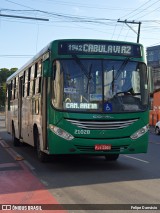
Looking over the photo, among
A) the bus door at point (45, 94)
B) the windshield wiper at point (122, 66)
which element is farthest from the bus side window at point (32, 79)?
the windshield wiper at point (122, 66)

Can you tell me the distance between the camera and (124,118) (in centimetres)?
1107

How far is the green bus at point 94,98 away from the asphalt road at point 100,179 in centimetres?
59

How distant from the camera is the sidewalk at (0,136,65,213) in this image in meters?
7.64

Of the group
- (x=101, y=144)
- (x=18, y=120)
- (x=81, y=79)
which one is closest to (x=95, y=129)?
(x=101, y=144)

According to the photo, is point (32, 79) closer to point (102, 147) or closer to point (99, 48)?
→ point (99, 48)

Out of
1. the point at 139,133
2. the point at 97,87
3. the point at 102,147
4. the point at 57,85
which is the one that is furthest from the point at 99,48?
the point at 102,147

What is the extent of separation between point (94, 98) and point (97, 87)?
1.01 ft

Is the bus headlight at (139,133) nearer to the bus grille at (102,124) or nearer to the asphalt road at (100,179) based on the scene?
the bus grille at (102,124)

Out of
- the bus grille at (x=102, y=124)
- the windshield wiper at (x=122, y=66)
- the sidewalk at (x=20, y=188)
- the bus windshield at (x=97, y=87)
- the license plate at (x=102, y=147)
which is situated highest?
the windshield wiper at (x=122, y=66)

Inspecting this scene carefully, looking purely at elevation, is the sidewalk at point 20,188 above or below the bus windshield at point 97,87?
below

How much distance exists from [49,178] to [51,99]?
2.17 meters

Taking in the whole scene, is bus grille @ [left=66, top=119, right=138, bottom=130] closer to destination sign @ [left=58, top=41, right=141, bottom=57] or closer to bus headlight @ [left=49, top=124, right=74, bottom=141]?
bus headlight @ [left=49, top=124, right=74, bottom=141]

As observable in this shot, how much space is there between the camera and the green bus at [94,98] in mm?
10836

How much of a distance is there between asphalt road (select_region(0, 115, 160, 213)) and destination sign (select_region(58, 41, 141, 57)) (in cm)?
314
